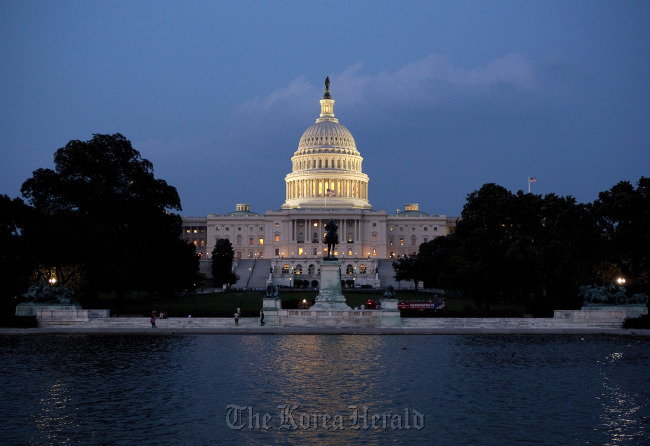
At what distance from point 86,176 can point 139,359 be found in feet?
124

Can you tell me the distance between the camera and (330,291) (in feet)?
154

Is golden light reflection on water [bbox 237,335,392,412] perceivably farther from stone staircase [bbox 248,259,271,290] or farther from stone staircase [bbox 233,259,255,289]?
stone staircase [bbox 233,259,255,289]

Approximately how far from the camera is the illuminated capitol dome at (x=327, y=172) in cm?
17112

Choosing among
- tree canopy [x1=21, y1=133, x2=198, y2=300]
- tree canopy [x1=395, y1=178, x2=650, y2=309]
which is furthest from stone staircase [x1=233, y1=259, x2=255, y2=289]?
tree canopy [x1=395, y1=178, x2=650, y2=309]

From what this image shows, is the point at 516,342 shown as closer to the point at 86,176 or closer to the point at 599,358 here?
the point at 599,358

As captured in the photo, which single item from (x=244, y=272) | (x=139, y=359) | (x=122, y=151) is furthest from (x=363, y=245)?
(x=139, y=359)

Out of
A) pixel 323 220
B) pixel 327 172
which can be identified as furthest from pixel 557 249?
pixel 327 172

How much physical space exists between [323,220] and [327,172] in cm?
1537

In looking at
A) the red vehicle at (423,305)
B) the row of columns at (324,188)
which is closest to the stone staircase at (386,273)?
the row of columns at (324,188)

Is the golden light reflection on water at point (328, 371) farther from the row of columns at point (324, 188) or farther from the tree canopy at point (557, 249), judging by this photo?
the row of columns at point (324, 188)

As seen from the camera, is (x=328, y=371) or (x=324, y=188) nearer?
(x=328, y=371)

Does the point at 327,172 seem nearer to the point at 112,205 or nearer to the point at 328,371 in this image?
the point at 112,205

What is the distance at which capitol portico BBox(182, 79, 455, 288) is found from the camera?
524 feet

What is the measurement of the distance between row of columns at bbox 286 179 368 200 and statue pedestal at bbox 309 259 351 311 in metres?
123
